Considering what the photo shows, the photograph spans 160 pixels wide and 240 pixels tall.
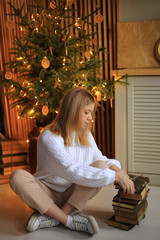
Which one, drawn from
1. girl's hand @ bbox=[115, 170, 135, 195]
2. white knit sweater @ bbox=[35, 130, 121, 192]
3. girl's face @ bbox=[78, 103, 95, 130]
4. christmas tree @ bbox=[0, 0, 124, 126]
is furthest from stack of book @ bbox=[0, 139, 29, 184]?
girl's hand @ bbox=[115, 170, 135, 195]

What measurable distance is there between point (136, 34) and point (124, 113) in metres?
0.70

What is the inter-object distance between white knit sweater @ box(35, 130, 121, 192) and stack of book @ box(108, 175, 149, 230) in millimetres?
168

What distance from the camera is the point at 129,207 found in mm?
1729

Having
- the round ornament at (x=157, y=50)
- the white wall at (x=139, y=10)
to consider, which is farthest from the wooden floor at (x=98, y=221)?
the white wall at (x=139, y=10)

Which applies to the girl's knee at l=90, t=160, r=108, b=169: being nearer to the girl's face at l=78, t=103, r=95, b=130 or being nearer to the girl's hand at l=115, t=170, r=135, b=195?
the girl's hand at l=115, t=170, r=135, b=195

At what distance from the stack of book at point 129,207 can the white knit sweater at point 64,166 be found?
6.6 inches

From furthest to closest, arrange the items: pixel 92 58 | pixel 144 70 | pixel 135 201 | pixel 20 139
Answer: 1. pixel 20 139
2. pixel 92 58
3. pixel 144 70
4. pixel 135 201

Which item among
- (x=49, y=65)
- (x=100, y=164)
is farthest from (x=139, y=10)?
(x=100, y=164)

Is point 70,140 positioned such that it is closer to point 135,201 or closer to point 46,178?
point 46,178

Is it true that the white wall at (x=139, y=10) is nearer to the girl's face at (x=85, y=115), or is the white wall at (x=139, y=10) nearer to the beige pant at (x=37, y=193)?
the girl's face at (x=85, y=115)

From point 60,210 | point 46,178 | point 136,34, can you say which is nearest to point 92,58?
point 136,34

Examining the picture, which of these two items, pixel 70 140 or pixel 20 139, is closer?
pixel 70 140

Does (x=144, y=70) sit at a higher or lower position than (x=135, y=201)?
Result: higher

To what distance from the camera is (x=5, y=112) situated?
125 inches
